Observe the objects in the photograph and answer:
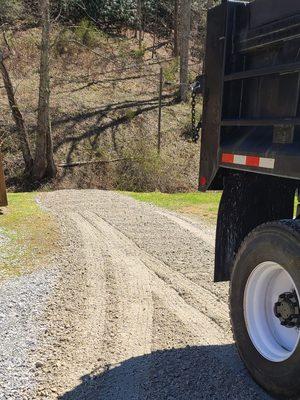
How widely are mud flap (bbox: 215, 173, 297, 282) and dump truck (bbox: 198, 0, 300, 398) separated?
0.06 meters

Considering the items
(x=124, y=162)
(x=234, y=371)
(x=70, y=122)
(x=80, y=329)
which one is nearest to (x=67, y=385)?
(x=80, y=329)

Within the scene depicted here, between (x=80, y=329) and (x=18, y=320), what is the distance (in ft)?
2.23

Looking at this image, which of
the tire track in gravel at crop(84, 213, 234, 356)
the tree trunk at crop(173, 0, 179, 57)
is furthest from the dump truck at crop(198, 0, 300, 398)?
the tree trunk at crop(173, 0, 179, 57)

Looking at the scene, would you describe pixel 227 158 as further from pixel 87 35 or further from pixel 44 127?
pixel 87 35

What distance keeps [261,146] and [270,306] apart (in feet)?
3.71

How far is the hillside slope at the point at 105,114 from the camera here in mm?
17625

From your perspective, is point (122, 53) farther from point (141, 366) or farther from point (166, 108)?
point (141, 366)

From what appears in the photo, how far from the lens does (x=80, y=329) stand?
4266 millimetres

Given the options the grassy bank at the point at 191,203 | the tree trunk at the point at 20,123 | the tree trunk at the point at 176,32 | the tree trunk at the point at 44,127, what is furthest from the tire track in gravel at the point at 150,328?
the tree trunk at the point at 176,32

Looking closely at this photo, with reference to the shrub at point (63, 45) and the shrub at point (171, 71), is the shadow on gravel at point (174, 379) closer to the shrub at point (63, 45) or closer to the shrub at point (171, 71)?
the shrub at point (171, 71)

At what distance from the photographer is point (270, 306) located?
3160 millimetres

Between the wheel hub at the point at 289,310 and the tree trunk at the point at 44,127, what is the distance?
44.9ft

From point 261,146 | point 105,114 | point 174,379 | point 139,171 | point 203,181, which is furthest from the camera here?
point 105,114

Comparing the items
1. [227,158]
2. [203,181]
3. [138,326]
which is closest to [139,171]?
[138,326]
